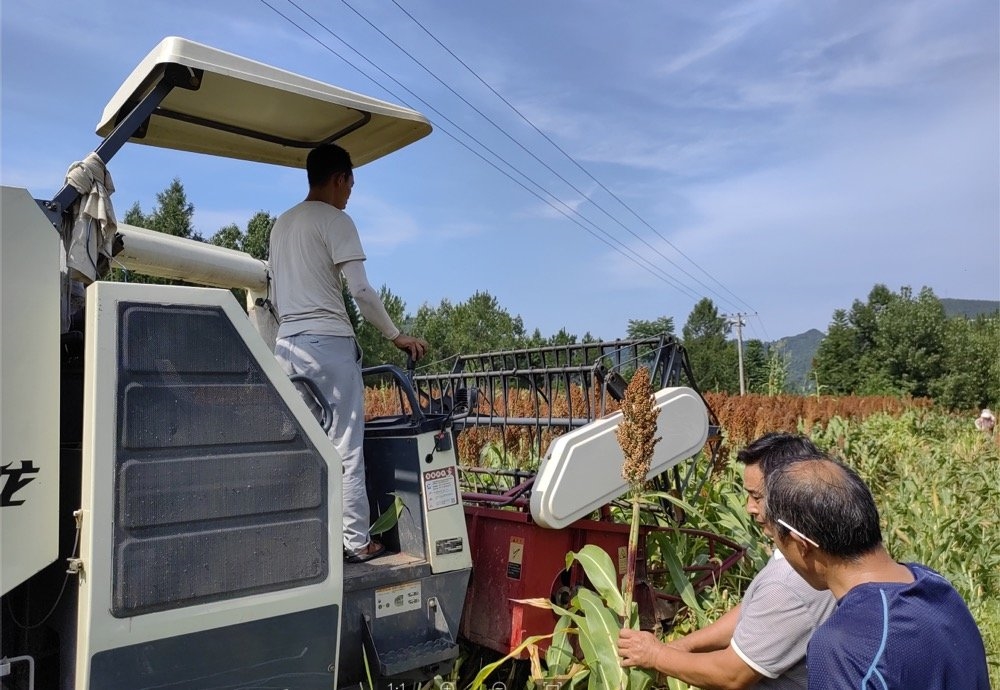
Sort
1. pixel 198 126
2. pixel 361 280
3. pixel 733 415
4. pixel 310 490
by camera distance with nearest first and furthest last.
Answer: pixel 310 490 → pixel 361 280 → pixel 198 126 → pixel 733 415

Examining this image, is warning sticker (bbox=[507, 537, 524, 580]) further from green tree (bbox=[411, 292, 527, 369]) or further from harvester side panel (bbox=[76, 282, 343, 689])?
green tree (bbox=[411, 292, 527, 369])

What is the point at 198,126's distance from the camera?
11.8ft

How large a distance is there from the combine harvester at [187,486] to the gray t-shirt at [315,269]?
0.95 ft

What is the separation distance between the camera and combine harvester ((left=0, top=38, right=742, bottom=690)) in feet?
7.48

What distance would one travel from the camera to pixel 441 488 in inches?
133

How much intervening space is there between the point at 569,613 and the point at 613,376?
1.28 meters

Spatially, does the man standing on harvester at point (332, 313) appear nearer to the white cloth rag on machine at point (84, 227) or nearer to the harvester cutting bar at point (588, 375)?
the harvester cutting bar at point (588, 375)

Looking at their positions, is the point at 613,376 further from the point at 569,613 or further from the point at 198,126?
the point at 198,126

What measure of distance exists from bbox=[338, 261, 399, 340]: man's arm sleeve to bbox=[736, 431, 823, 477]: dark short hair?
5.08 ft

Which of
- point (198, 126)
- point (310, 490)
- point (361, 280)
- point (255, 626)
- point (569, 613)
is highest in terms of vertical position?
point (198, 126)

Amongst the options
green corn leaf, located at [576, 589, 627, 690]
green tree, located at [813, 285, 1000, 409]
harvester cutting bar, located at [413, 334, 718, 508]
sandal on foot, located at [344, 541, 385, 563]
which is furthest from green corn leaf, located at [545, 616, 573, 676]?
green tree, located at [813, 285, 1000, 409]

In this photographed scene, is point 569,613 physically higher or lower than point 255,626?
lower

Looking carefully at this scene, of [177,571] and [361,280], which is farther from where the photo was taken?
[361,280]

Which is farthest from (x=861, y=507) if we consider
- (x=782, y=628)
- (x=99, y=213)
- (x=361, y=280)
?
(x=99, y=213)
